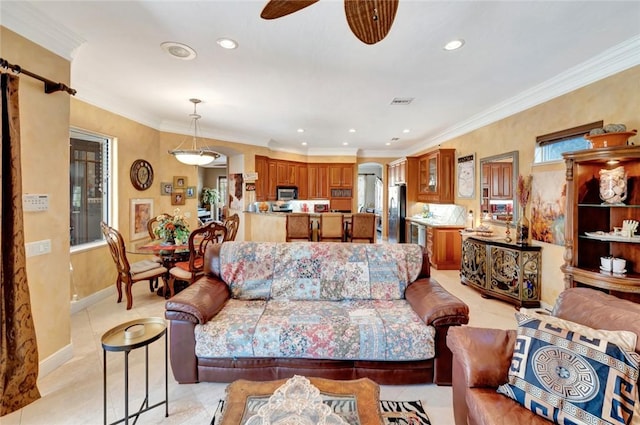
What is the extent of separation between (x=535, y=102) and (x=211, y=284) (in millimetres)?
4520

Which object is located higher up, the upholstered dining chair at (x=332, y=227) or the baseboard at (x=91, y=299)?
the upholstered dining chair at (x=332, y=227)

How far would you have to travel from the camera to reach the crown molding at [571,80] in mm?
2718

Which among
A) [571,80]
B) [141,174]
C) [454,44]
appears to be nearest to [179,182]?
[141,174]

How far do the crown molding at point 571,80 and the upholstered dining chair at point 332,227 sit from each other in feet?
9.72

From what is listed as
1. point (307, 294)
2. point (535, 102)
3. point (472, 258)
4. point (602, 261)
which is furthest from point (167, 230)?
point (535, 102)

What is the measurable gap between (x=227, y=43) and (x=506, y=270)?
430 cm

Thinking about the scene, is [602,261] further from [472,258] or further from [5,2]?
[5,2]

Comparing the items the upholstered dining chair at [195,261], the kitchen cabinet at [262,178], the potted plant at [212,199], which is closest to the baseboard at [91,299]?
the upholstered dining chair at [195,261]

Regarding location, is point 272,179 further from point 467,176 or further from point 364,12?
point 364,12

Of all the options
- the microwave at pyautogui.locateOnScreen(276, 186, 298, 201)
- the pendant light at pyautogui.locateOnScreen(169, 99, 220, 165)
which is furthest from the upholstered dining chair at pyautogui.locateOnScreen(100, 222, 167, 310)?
the microwave at pyautogui.locateOnScreen(276, 186, 298, 201)

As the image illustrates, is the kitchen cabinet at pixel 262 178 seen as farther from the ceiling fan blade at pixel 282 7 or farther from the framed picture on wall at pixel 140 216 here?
the ceiling fan blade at pixel 282 7

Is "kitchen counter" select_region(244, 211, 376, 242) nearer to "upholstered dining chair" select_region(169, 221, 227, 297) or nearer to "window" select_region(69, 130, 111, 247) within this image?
"upholstered dining chair" select_region(169, 221, 227, 297)

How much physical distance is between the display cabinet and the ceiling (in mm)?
983

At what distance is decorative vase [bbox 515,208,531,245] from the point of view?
3.96 metres
